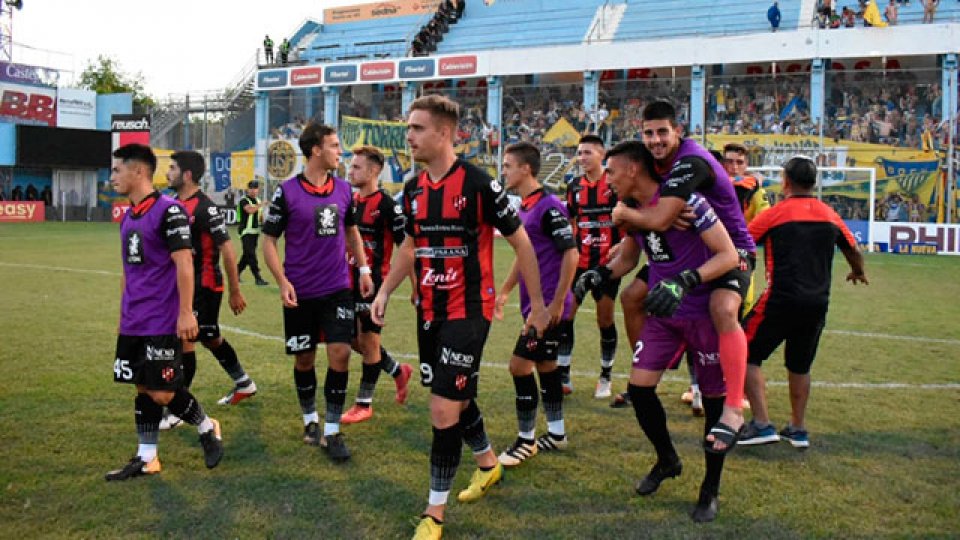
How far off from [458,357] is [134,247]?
7.82 feet

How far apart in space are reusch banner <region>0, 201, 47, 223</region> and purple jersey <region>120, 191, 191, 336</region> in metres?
42.4

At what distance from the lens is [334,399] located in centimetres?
591

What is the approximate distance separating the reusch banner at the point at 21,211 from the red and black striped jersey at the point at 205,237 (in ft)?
134

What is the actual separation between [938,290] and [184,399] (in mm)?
15542

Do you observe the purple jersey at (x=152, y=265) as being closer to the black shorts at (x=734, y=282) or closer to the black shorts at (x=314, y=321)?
the black shorts at (x=314, y=321)

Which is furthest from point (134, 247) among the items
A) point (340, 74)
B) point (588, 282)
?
point (340, 74)

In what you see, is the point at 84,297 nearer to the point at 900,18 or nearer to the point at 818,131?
the point at 818,131

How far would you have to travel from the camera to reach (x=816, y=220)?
5.94m

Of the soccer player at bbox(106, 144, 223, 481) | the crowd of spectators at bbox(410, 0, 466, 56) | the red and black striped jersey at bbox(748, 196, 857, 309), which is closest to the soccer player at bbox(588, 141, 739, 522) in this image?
the red and black striped jersey at bbox(748, 196, 857, 309)

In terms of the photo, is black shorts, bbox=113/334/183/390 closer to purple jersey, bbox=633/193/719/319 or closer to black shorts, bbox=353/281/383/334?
black shorts, bbox=353/281/383/334

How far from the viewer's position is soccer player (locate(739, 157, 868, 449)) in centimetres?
593

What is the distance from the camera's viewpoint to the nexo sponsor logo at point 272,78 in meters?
42.3

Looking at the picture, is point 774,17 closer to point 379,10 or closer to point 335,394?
point 379,10

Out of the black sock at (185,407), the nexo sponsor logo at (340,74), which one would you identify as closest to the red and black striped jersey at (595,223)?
the black sock at (185,407)
